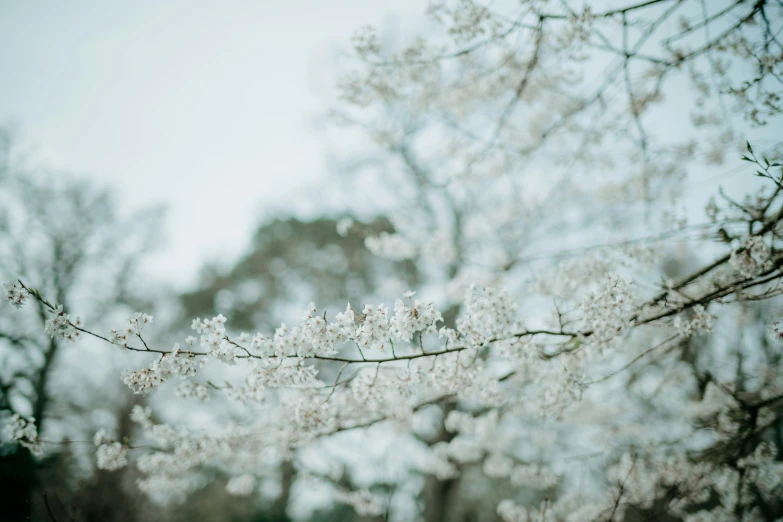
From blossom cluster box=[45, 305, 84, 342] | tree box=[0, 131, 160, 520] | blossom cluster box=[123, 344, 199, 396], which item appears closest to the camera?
blossom cluster box=[45, 305, 84, 342]

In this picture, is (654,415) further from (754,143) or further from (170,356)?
(170,356)

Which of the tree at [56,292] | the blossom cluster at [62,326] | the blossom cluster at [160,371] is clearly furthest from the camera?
the tree at [56,292]

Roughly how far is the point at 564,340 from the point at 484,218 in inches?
156

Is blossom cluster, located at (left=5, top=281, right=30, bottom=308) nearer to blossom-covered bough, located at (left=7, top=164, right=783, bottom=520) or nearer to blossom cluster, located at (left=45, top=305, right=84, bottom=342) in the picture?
blossom-covered bough, located at (left=7, top=164, right=783, bottom=520)

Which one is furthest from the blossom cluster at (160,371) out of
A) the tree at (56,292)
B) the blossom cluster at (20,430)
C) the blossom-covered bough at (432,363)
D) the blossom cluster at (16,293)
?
the tree at (56,292)

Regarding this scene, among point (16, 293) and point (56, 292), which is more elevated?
point (56, 292)

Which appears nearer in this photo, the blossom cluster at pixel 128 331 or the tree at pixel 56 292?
the blossom cluster at pixel 128 331

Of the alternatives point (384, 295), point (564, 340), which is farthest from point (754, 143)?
point (384, 295)

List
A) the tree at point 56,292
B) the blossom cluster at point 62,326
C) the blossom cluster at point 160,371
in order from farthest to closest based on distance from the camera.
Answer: the tree at point 56,292 < the blossom cluster at point 160,371 < the blossom cluster at point 62,326

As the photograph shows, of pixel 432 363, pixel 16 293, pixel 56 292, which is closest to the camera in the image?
pixel 16 293

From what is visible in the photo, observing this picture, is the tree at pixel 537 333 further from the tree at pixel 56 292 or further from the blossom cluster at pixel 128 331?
the tree at pixel 56 292

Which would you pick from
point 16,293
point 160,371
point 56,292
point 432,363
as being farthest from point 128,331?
point 56,292

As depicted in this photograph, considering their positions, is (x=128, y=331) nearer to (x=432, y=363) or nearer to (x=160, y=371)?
(x=160, y=371)

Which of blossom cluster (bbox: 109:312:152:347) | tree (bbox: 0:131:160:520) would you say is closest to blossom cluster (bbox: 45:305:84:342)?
blossom cluster (bbox: 109:312:152:347)
